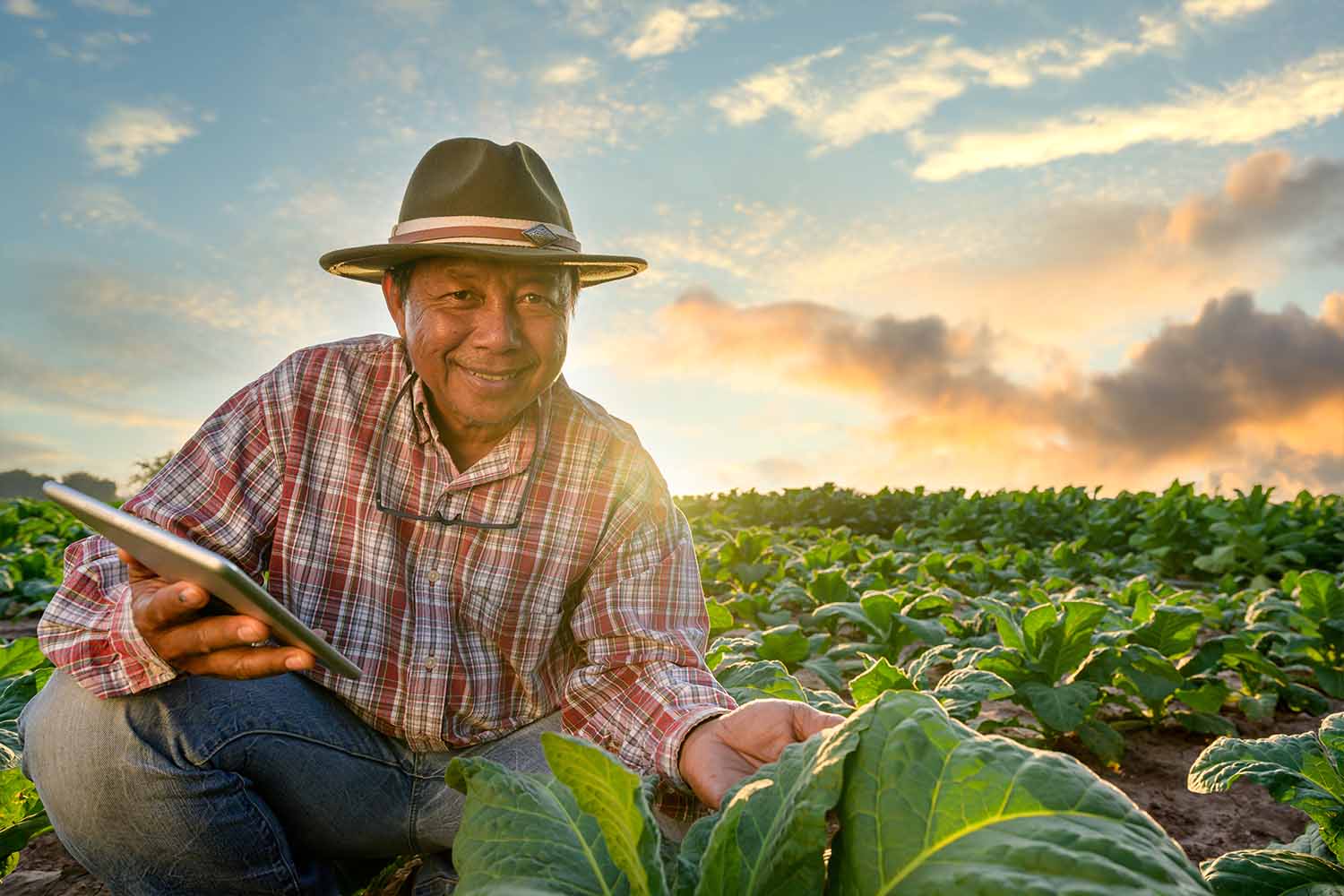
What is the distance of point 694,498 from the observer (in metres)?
19.8

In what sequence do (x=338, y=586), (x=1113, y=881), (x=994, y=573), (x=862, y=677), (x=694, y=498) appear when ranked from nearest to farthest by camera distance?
(x=1113, y=881) → (x=338, y=586) → (x=862, y=677) → (x=994, y=573) → (x=694, y=498)

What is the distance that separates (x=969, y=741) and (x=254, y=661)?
4.94ft

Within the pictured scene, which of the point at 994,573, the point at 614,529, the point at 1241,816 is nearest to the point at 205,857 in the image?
the point at 614,529

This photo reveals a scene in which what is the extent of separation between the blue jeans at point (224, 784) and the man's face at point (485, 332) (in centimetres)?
84

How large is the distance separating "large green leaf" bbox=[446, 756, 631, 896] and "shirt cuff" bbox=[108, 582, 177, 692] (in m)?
1.14

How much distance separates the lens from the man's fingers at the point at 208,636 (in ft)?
6.20

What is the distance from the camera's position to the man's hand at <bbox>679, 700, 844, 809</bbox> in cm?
172

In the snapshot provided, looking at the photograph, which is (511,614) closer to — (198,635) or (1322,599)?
(198,635)

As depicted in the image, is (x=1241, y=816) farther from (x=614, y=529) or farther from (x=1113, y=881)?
(x=1113, y=881)

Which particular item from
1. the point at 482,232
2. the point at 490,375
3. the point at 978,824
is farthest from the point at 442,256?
the point at 978,824

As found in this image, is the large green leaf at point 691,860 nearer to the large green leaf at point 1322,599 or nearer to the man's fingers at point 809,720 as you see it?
the man's fingers at point 809,720

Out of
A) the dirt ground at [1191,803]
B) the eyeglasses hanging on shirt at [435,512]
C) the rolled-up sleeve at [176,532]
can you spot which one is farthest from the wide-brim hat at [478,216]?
the dirt ground at [1191,803]

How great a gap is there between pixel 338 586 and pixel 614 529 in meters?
0.73

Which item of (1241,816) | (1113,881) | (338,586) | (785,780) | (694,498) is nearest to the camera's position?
(1113,881)
